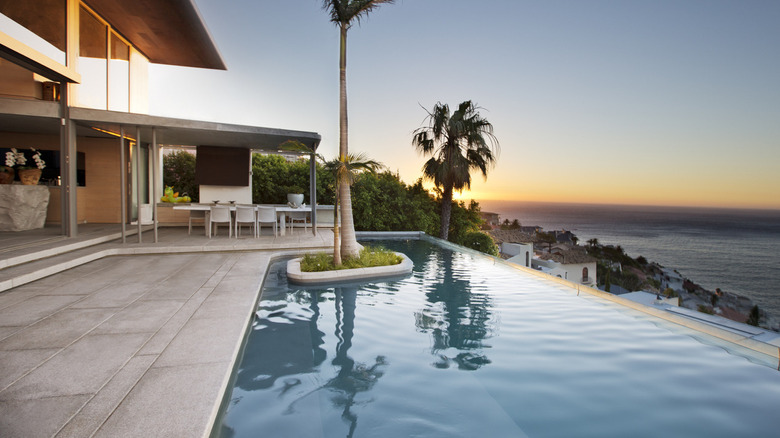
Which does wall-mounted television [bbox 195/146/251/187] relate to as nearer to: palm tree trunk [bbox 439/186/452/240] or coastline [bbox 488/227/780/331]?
palm tree trunk [bbox 439/186/452/240]

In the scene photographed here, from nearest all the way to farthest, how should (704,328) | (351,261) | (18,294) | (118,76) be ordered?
(704,328) < (18,294) < (351,261) < (118,76)

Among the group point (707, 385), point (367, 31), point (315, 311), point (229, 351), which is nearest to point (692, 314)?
point (707, 385)

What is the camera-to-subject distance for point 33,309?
3.60m

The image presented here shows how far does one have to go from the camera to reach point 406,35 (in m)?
13.8

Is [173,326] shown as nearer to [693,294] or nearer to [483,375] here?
[483,375]

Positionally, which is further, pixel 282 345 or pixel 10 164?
pixel 10 164

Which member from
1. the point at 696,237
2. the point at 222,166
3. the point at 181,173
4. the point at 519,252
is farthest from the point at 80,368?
the point at 696,237

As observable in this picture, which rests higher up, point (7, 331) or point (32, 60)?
point (32, 60)

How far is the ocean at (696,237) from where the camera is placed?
64.3 ft

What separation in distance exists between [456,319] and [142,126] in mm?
7499

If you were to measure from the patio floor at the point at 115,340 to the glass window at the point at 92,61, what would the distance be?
3528 millimetres

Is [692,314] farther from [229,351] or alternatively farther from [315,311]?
[229,351]

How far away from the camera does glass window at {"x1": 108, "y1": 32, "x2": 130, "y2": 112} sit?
8812mm

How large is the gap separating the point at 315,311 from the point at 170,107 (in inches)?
590
